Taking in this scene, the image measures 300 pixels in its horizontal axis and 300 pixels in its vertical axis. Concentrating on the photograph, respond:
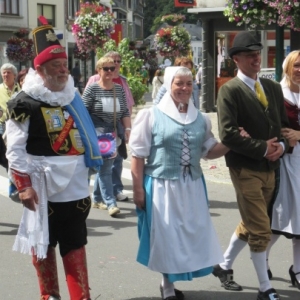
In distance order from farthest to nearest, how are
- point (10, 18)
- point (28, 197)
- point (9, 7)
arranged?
point (9, 7), point (10, 18), point (28, 197)

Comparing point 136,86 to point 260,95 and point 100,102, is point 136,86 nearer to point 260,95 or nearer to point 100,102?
point 100,102

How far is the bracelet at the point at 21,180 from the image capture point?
4.74 meters

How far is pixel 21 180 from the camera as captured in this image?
474 cm

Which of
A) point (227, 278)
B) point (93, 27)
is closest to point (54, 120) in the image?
point (227, 278)

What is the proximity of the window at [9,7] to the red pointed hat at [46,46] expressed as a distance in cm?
4620

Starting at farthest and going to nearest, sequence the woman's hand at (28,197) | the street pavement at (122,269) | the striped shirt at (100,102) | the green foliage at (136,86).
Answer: the green foliage at (136,86) < the striped shirt at (100,102) < the street pavement at (122,269) < the woman's hand at (28,197)

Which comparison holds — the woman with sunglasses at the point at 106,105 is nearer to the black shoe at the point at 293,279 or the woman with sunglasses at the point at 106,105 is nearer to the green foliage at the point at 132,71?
the black shoe at the point at 293,279

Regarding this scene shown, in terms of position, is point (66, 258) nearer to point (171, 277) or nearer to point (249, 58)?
point (171, 277)

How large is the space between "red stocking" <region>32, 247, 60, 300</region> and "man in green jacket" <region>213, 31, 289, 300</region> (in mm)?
1388

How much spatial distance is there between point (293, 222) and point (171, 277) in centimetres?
107

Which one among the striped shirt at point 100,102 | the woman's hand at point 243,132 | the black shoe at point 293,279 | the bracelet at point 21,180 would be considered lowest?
the black shoe at point 293,279

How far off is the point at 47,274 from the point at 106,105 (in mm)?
3795

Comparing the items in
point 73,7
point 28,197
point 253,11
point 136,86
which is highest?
point 73,7

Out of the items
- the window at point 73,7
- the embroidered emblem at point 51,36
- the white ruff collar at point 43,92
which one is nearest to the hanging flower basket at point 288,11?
the embroidered emblem at point 51,36
